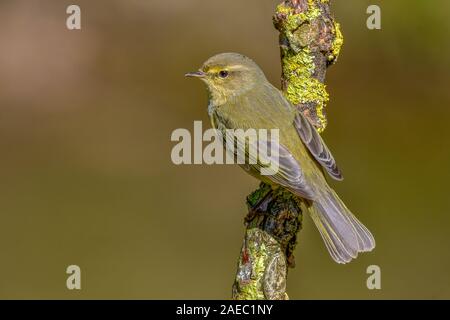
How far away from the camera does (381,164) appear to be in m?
8.34

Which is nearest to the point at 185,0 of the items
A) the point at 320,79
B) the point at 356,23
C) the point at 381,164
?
the point at 356,23

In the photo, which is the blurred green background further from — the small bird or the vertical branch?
the vertical branch

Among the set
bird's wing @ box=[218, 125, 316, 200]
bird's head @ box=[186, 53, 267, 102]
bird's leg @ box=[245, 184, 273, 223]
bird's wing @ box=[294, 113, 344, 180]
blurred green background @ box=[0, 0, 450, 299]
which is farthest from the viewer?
blurred green background @ box=[0, 0, 450, 299]

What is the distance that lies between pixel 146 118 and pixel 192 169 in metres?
0.83

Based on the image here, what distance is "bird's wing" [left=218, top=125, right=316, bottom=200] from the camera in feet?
15.7

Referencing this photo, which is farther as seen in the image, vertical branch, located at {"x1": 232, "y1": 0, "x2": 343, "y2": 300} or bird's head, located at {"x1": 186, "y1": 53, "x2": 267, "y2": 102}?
bird's head, located at {"x1": 186, "y1": 53, "x2": 267, "y2": 102}

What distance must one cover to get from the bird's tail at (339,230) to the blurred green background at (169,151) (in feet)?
7.19

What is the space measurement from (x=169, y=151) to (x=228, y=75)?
3470mm

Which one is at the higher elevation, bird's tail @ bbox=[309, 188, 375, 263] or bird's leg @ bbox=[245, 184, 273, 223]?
bird's leg @ bbox=[245, 184, 273, 223]

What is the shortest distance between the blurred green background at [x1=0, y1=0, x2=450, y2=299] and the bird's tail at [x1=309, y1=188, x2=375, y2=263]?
86.3 inches

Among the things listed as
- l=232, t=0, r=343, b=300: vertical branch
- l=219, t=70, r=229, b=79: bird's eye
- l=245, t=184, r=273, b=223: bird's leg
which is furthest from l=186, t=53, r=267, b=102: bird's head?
l=245, t=184, r=273, b=223: bird's leg

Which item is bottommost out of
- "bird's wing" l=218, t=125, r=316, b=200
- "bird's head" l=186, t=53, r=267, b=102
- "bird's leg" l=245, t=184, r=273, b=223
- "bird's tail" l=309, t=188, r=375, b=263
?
"bird's tail" l=309, t=188, r=375, b=263

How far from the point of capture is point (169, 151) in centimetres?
891

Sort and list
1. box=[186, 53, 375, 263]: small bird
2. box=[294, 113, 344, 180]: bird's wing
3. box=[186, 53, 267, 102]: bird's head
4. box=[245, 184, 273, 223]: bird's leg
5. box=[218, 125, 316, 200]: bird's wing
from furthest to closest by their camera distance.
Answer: box=[186, 53, 267, 102]: bird's head < box=[294, 113, 344, 180]: bird's wing < box=[186, 53, 375, 263]: small bird < box=[218, 125, 316, 200]: bird's wing < box=[245, 184, 273, 223]: bird's leg
